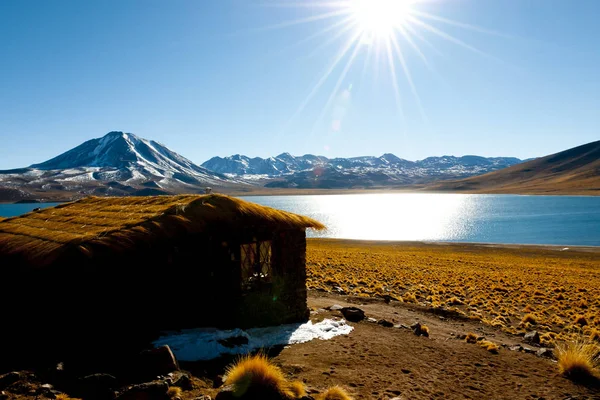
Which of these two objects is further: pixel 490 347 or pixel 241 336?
pixel 490 347

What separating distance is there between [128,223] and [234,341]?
501 cm

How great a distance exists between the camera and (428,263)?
43.5 metres

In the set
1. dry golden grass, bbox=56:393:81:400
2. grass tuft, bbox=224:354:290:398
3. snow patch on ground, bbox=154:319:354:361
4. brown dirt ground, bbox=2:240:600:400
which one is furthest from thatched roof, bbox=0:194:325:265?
grass tuft, bbox=224:354:290:398

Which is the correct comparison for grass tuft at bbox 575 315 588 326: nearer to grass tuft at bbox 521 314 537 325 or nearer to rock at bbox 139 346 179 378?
grass tuft at bbox 521 314 537 325

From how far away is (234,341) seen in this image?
38.9ft

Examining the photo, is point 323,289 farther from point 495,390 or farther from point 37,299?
point 37,299

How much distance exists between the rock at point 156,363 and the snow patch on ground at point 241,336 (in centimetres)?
157

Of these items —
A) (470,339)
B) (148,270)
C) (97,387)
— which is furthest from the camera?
(470,339)

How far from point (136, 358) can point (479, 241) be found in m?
80.3

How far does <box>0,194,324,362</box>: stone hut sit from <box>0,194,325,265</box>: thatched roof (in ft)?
0.13

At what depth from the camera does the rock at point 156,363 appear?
860cm

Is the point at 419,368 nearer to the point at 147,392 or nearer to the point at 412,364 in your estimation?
the point at 412,364

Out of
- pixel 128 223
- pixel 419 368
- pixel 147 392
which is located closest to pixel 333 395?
pixel 147 392

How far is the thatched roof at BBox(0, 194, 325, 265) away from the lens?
1072cm
